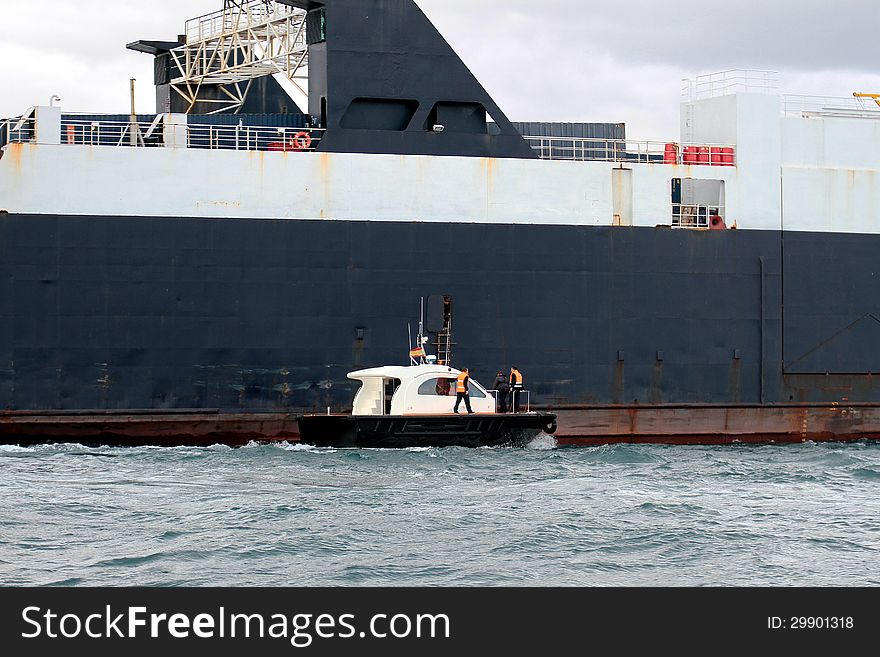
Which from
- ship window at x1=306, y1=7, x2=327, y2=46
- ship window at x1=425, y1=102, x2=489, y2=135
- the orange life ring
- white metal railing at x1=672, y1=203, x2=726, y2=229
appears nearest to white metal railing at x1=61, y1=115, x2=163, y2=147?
the orange life ring

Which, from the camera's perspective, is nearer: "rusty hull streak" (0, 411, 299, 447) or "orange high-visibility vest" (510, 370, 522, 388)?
"rusty hull streak" (0, 411, 299, 447)

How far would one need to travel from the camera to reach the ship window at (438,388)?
21.8 meters

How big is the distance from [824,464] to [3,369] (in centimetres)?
1312

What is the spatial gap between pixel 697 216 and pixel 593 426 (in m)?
4.57

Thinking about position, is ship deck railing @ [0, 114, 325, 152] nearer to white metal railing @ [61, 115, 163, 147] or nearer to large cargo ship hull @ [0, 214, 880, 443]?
white metal railing @ [61, 115, 163, 147]

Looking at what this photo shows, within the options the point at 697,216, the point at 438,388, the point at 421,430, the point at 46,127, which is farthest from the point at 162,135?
the point at 697,216

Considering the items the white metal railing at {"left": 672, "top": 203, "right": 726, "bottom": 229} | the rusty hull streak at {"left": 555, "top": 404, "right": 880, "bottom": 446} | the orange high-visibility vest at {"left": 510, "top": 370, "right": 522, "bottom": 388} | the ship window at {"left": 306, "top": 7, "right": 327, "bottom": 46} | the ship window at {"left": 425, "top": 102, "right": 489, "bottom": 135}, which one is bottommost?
the rusty hull streak at {"left": 555, "top": 404, "right": 880, "bottom": 446}

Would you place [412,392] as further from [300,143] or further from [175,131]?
[175,131]

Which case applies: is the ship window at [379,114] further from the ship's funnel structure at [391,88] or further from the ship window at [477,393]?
the ship window at [477,393]

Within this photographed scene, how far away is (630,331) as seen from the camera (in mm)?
23594

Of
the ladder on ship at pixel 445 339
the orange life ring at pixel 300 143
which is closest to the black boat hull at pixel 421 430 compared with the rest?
the ladder on ship at pixel 445 339

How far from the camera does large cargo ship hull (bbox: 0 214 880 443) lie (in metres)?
21.5

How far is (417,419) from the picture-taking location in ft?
69.6
